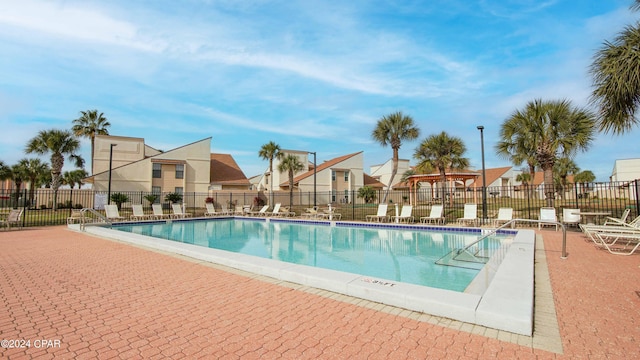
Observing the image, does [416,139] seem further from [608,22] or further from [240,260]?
[240,260]

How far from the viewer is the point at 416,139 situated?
2534cm

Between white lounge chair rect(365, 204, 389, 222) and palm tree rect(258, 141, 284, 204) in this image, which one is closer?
white lounge chair rect(365, 204, 389, 222)

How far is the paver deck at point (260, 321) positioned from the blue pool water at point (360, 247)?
6.94 ft

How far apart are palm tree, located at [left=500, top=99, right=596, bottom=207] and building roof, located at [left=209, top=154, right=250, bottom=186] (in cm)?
2740

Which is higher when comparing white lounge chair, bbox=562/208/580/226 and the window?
the window

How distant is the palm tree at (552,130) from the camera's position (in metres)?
13.4

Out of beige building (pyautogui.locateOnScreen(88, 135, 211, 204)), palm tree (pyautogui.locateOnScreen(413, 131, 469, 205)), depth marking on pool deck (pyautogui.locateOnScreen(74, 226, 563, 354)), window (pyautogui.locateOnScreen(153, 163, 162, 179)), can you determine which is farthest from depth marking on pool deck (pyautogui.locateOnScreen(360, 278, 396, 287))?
window (pyautogui.locateOnScreen(153, 163, 162, 179))

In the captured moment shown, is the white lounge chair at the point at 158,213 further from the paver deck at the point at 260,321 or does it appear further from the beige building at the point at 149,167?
the paver deck at the point at 260,321

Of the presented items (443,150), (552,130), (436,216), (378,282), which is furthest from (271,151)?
(378,282)

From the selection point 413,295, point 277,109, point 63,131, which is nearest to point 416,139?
point 277,109

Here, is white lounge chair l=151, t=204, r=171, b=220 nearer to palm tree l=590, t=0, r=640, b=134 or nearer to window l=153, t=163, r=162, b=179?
window l=153, t=163, r=162, b=179

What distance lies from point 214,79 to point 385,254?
34.6 feet

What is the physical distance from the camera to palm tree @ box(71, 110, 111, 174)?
106 ft

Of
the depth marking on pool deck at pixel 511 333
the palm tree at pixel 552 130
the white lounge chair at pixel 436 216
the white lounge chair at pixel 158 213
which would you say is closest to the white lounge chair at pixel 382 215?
the white lounge chair at pixel 436 216
